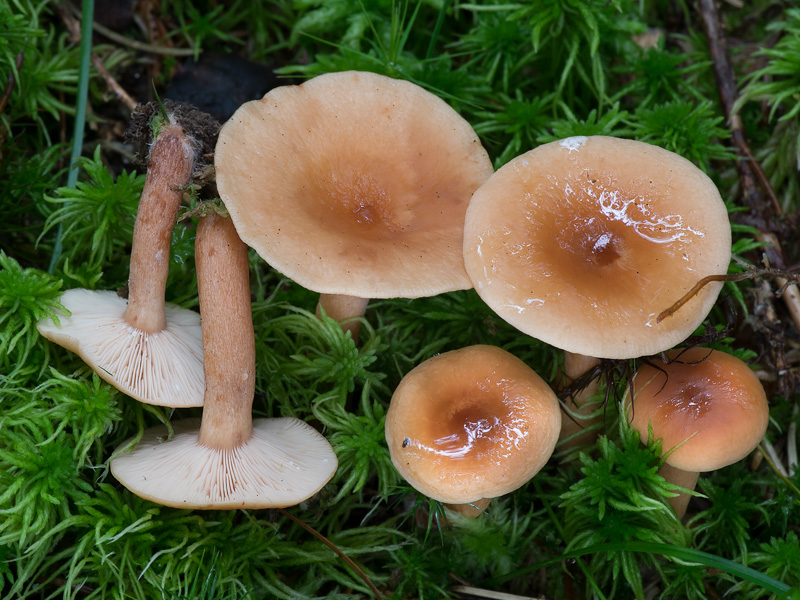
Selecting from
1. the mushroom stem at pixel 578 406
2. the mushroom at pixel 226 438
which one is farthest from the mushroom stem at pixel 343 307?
→ the mushroom stem at pixel 578 406

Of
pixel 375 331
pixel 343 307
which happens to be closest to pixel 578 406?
pixel 375 331

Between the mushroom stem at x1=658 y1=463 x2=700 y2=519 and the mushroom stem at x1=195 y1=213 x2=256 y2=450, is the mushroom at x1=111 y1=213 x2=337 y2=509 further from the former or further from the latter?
the mushroom stem at x1=658 y1=463 x2=700 y2=519

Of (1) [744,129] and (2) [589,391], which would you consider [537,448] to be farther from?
(1) [744,129]

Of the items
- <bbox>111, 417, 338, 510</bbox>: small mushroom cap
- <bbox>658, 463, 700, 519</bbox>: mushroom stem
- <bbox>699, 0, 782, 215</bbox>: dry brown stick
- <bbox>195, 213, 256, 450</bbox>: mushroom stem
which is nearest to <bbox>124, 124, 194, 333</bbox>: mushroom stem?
<bbox>195, 213, 256, 450</bbox>: mushroom stem

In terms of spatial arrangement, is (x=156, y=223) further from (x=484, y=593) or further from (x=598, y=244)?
(x=484, y=593)

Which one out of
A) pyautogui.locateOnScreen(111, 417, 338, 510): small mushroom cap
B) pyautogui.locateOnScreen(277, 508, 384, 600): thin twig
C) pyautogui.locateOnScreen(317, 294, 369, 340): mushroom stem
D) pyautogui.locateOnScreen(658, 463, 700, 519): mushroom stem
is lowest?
pyautogui.locateOnScreen(277, 508, 384, 600): thin twig

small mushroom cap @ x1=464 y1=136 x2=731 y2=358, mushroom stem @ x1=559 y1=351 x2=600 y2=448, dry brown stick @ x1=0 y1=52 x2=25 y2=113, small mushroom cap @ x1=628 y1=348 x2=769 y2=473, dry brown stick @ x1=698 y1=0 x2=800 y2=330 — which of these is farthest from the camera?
dry brown stick @ x1=698 y1=0 x2=800 y2=330

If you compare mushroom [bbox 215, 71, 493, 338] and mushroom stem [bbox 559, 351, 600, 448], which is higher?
mushroom [bbox 215, 71, 493, 338]
